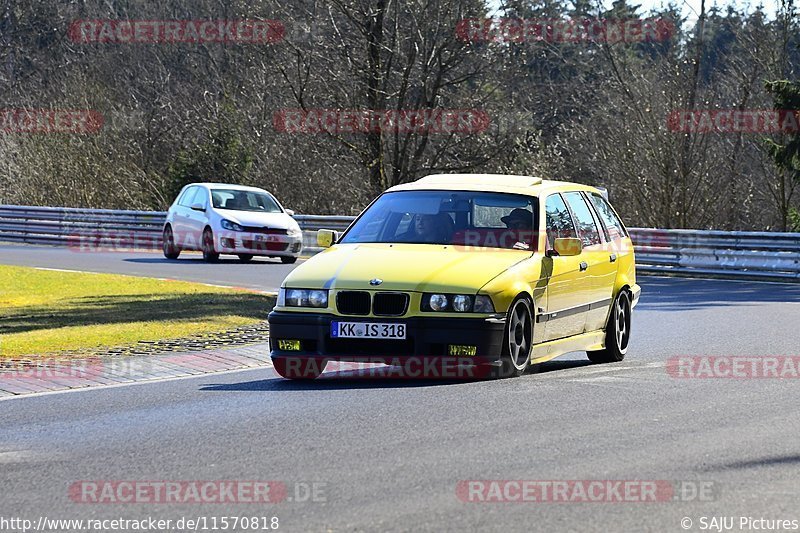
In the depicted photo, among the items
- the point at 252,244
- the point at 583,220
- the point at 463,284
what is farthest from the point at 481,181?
the point at 252,244

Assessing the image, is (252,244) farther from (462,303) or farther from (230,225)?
(462,303)

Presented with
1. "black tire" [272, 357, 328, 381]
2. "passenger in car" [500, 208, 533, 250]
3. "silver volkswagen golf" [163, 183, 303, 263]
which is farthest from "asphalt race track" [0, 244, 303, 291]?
"black tire" [272, 357, 328, 381]

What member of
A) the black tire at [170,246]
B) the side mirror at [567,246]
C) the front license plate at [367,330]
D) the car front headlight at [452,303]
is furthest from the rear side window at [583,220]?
the black tire at [170,246]

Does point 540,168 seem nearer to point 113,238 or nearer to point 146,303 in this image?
point 113,238

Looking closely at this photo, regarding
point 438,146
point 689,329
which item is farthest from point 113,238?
point 689,329

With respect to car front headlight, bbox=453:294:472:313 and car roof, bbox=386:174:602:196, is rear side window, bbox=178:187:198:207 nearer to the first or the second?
car roof, bbox=386:174:602:196

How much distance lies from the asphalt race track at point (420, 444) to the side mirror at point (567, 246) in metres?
0.99

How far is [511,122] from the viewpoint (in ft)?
118

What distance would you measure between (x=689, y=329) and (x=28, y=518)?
36.0 ft

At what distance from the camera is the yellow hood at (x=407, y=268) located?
10938 mm

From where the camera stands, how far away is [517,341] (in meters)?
11.4

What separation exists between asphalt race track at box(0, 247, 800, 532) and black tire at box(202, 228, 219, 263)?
1644cm

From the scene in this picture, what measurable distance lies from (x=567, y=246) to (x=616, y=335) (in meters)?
1.67

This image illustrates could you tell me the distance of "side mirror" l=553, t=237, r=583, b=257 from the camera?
1186 cm
